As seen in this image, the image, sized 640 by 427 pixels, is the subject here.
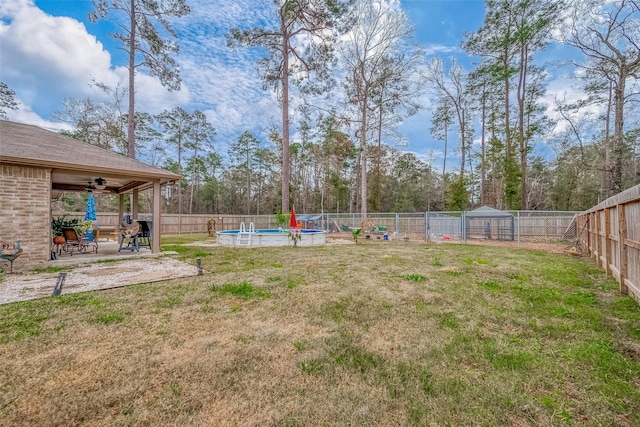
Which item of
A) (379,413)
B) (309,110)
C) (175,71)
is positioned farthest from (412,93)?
(379,413)

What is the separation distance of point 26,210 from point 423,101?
19659 millimetres

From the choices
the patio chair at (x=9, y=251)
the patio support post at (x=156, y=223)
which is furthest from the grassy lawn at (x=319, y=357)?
the patio support post at (x=156, y=223)

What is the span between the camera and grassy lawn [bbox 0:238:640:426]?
1645mm

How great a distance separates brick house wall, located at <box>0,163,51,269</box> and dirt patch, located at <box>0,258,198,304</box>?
1.06 metres

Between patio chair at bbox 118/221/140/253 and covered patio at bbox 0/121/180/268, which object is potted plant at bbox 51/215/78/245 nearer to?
covered patio at bbox 0/121/180/268

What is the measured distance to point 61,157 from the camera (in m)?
6.20

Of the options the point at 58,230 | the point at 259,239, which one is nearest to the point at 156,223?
the point at 58,230

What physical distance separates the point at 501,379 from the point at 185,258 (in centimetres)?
689

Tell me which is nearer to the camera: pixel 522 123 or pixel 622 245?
pixel 622 245

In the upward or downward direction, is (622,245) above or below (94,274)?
above

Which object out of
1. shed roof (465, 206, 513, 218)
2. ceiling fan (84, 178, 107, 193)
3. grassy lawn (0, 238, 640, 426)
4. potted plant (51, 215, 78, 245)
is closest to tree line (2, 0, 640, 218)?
ceiling fan (84, 178, 107, 193)

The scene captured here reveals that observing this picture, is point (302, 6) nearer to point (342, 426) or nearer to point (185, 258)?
point (185, 258)

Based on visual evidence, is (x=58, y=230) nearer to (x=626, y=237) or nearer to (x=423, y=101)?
(x=626, y=237)

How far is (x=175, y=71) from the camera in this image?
13195 millimetres
